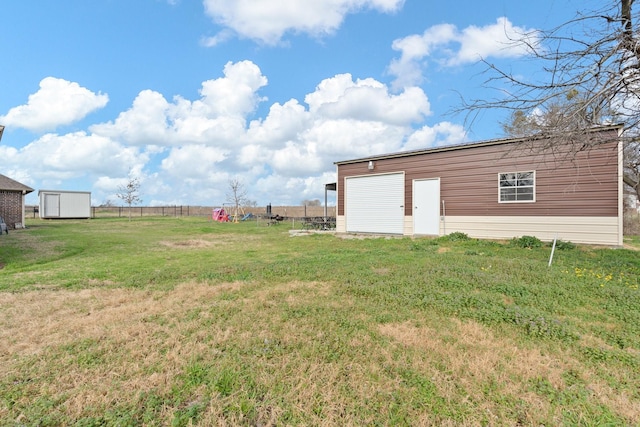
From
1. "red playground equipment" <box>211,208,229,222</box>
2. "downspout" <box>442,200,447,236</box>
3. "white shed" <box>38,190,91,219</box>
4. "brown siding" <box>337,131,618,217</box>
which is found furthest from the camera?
"red playground equipment" <box>211,208,229,222</box>

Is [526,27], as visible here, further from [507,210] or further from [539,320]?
[507,210]

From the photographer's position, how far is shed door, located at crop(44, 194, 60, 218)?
25.4 metres

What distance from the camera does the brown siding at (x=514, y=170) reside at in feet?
29.0

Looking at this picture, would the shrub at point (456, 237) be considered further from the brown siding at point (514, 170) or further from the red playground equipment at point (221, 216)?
the red playground equipment at point (221, 216)

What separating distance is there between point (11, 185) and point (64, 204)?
8.90 m

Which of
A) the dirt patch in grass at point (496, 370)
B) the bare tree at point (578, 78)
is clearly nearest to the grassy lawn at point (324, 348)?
the dirt patch in grass at point (496, 370)

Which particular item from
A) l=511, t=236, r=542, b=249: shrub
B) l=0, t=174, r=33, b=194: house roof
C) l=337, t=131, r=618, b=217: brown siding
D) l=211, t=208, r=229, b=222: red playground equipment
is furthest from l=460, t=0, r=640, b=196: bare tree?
l=211, t=208, r=229, b=222: red playground equipment

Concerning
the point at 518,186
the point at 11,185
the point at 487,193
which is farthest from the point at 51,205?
the point at 518,186

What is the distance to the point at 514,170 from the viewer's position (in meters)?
10.1

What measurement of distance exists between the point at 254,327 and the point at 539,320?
2908mm

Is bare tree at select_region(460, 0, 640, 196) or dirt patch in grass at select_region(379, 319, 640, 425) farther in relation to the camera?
bare tree at select_region(460, 0, 640, 196)

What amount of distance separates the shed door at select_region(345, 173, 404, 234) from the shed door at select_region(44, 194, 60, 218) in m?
25.2

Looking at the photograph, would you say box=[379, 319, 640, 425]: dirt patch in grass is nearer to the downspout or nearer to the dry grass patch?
the dry grass patch

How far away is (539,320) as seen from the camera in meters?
3.34
